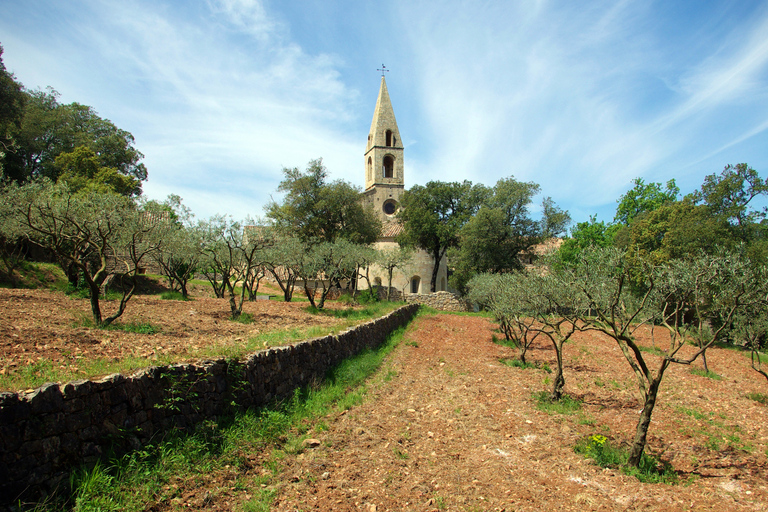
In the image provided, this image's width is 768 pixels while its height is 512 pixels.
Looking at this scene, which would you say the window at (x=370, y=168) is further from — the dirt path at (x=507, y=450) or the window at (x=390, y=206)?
the dirt path at (x=507, y=450)

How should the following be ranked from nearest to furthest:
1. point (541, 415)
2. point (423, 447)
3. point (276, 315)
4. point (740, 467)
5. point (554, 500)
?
point (554, 500), point (740, 467), point (423, 447), point (541, 415), point (276, 315)

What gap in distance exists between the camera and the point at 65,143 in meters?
40.4

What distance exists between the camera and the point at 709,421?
9023 mm

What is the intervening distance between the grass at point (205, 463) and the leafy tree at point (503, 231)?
2980cm

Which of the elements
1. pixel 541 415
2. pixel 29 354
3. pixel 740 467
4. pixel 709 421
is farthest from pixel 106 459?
pixel 709 421

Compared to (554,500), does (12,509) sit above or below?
above

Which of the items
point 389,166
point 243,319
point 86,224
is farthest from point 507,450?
point 389,166

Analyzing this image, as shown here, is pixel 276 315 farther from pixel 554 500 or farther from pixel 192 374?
pixel 554 500

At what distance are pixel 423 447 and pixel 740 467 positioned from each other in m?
5.16

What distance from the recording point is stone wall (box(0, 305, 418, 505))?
390 cm

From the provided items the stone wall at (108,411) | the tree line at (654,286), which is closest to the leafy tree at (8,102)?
the stone wall at (108,411)

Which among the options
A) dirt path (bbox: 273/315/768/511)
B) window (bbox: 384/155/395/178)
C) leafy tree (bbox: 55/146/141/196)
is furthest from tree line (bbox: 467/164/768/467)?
leafy tree (bbox: 55/146/141/196)

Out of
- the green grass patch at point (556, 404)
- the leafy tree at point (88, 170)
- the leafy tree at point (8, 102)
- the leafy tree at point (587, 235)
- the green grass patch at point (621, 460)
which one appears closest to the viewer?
the green grass patch at point (621, 460)

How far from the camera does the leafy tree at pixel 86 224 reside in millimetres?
11552
